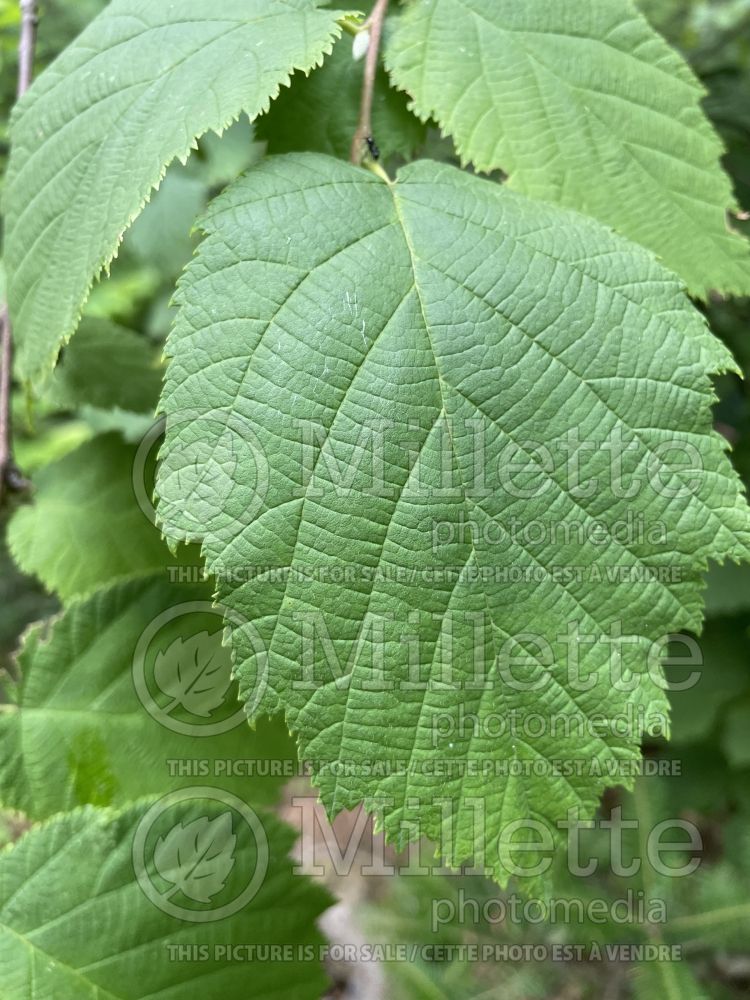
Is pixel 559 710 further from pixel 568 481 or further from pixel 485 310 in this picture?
pixel 485 310

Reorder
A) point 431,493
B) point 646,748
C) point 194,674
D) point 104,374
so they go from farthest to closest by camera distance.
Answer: point 646,748, point 104,374, point 194,674, point 431,493

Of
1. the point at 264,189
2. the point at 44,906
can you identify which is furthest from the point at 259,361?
the point at 44,906

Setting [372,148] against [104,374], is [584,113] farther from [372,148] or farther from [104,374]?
[104,374]

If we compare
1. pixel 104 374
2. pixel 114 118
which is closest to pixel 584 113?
pixel 114 118

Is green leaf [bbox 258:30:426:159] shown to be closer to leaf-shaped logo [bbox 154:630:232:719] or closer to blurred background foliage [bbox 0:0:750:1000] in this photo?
blurred background foliage [bbox 0:0:750:1000]

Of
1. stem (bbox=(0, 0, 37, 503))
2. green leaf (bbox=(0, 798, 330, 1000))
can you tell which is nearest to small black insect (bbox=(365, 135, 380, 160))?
stem (bbox=(0, 0, 37, 503))

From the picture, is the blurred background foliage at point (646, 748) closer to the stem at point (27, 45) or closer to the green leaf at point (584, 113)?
the green leaf at point (584, 113)
